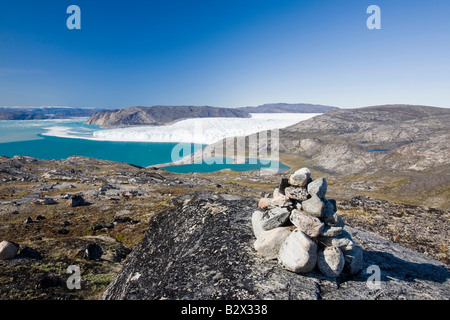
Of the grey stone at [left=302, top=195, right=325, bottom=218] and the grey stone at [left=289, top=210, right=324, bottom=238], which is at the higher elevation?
the grey stone at [left=302, top=195, right=325, bottom=218]

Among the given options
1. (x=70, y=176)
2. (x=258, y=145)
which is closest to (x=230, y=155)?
(x=258, y=145)

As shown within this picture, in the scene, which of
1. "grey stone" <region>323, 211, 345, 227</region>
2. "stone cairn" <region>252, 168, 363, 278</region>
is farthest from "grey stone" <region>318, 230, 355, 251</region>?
"grey stone" <region>323, 211, 345, 227</region>

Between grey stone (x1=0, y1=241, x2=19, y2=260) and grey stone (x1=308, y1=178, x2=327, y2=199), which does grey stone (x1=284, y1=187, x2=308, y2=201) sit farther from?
grey stone (x1=0, y1=241, x2=19, y2=260)

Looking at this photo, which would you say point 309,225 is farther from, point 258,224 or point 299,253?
point 258,224

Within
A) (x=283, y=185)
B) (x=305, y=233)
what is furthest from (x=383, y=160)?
(x=305, y=233)

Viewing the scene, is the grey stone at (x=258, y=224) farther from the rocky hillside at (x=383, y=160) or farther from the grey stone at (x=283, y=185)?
the rocky hillside at (x=383, y=160)

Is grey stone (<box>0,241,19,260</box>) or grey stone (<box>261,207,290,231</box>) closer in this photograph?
grey stone (<box>261,207,290,231</box>)

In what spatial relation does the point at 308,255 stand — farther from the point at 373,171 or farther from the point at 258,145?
the point at 258,145

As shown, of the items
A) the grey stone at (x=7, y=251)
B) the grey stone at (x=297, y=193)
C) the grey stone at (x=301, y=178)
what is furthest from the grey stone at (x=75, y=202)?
the grey stone at (x=301, y=178)
